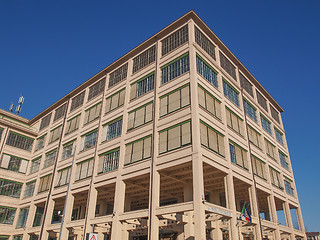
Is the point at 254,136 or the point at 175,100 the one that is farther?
the point at 254,136

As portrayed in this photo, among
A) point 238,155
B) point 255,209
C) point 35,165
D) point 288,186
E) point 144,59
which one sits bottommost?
point 255,209

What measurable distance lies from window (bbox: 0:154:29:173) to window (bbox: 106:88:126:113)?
20599mm

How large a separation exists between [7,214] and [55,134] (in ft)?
44.7

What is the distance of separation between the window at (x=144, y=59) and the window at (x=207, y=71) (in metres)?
6.24

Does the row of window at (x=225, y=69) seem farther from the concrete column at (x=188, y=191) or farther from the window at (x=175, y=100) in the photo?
the concrete column at (x=188, y=191)

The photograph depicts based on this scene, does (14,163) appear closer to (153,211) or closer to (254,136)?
(153,211)

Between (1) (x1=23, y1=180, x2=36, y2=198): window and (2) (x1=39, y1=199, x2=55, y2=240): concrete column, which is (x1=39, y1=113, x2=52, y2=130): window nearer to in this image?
(1) (x1=23, y1=180, x2=36, y2=198): window

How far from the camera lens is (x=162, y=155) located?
2514cm

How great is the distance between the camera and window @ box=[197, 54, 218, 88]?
28.5 meters

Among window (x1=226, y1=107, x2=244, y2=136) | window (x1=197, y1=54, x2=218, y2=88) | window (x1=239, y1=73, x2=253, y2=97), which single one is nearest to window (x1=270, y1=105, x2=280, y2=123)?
window (x1=239, y1=73, x2=253, y2=97)

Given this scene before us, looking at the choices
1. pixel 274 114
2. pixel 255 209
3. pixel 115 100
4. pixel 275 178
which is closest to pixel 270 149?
pixel 275 178

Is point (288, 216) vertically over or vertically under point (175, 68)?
under

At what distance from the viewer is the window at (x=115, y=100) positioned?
34.5 meters

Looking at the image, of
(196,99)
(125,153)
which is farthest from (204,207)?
(125,153)
